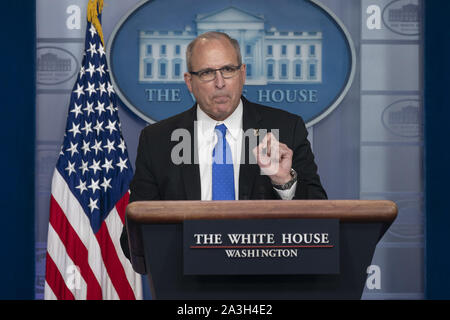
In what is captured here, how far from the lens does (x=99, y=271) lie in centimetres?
338

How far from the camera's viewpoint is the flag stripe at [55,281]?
133 inches

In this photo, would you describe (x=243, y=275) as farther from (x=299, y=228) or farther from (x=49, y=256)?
(x=49, y=256)

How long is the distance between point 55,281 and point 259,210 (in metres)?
2.51

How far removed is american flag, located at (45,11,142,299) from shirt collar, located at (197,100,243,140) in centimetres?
136

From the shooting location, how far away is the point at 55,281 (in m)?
3.38

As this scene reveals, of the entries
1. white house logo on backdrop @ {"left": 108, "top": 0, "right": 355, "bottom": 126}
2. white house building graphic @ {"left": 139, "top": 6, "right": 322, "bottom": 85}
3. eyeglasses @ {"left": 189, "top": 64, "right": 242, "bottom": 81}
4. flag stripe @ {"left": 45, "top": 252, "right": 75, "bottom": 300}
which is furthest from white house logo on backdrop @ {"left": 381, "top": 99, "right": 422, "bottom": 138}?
flag stripe @ {"left": 45, "top": 252, "right": 75, "bottom": 300}

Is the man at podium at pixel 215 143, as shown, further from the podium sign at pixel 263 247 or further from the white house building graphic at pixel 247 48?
the white house building graphic at pixel 247 48

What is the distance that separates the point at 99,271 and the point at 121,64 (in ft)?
4.27

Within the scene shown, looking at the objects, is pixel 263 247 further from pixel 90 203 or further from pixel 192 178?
pixel 90 203

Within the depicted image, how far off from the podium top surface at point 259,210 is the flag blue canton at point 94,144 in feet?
7.33
